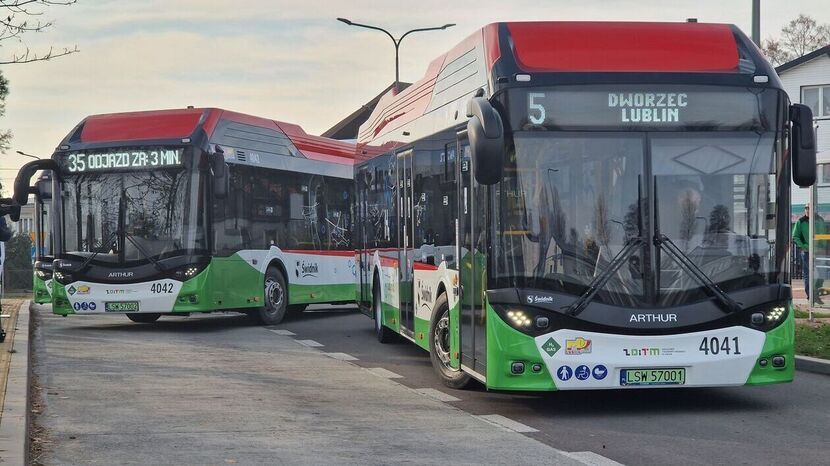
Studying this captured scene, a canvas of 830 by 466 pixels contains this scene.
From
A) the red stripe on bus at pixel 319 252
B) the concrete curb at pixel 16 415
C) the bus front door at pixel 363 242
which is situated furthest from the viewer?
the red stripe on bus at pixel 319 252

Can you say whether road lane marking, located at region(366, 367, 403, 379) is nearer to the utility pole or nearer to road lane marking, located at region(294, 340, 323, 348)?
road lane marking, located at region(294, 340, 323, 348)

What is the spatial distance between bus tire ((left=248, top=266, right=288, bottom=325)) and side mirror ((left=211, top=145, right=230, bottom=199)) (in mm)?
2338

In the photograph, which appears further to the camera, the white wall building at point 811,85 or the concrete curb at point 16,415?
the white wall building at point 811,85

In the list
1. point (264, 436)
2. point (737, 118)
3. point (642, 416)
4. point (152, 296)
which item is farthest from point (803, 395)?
point (152, 296)

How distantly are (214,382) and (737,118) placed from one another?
5.63 meters

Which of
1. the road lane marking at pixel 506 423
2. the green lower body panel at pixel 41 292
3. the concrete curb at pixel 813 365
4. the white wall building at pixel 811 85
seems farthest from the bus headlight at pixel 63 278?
the white wall building at pixel 811 85

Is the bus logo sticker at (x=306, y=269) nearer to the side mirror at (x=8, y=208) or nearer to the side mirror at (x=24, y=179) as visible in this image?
the side mirror at (x=24, y=179)

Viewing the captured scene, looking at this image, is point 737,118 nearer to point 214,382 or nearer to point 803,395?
point 803,395

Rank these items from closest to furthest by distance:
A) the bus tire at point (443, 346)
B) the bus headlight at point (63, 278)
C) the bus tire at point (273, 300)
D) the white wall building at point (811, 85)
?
1. the bus tire at point (443, 346)
2. the bus headlight at point (63, 278)
3. the bus tire at point (273, 300)
4. the white wall building at point (811, 85)

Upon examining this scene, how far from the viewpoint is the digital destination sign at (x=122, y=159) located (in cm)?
2016

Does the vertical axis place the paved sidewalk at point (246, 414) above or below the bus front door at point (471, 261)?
below

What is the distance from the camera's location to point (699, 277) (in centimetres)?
1060

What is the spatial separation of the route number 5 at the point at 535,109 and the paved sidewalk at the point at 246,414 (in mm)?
2379

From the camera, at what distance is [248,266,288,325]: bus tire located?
2230 centimetres
